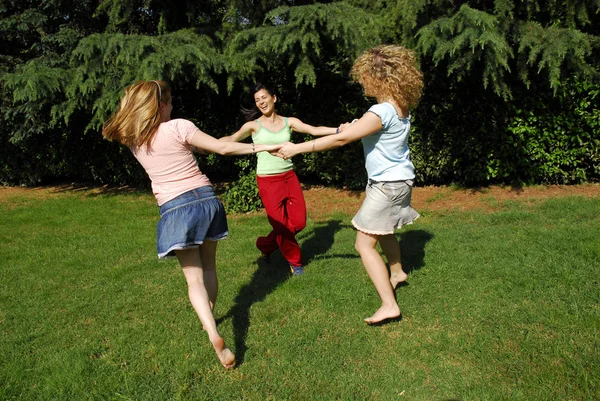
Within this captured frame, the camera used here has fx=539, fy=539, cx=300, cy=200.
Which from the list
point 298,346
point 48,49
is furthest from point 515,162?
point 48,49

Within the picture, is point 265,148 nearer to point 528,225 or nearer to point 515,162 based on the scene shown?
point 528,225

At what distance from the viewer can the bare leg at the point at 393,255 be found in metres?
4.38

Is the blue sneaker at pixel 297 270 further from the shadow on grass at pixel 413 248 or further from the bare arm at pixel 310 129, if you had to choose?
the bare arm at pixel 310 129

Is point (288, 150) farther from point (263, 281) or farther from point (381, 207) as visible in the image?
point (263, 281)

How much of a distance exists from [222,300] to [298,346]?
1095 millimetres

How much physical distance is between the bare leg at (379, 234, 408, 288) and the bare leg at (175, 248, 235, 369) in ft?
5.10

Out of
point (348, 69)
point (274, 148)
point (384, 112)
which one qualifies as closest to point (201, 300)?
point (274, 148)

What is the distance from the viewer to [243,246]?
238 inches

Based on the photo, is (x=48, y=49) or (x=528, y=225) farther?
(x=48, y=49)

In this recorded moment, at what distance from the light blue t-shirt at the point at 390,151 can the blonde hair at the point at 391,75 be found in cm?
11

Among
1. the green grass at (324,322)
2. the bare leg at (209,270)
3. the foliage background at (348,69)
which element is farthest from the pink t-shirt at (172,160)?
the foliage background at (348,69)

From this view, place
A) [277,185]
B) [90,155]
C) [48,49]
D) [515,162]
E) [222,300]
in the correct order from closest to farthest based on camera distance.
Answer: [222,300] → [277,185] → [515,162] → [48,49] → [90,155]

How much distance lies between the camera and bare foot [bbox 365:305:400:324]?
3.79m

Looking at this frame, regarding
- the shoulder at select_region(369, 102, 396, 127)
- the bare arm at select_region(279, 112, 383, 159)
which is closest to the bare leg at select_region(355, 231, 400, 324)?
the bare arm at select_region(279, 112, 383, 159)
